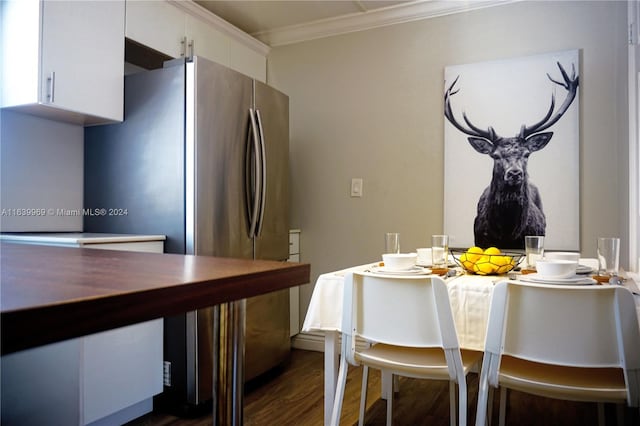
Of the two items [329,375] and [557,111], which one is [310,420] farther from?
[557,111]

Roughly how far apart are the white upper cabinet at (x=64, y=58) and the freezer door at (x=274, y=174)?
0.79m

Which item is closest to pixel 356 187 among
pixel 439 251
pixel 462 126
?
pixel 462 126

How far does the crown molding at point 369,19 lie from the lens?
9.70ft

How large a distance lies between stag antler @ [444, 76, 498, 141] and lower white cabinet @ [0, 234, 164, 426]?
2.01m

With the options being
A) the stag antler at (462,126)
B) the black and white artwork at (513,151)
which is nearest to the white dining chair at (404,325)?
the black and white artwork at (513,151)

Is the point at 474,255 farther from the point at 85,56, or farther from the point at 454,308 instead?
the point at 85,56

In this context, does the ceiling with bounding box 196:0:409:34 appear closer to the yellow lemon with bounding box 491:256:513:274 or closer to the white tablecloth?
the yellow lemon with bounding box 491:256:513:274

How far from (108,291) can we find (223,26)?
2.95 meters

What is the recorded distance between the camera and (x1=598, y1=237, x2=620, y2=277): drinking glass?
64.1 inches

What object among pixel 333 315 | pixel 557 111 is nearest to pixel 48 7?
pixel 333 315

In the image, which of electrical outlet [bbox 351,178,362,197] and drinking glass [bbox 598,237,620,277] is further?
electrical outlet [bbox 351,178,362,197]

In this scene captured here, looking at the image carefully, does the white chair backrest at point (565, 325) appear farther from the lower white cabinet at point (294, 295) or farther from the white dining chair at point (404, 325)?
the lower white cabinet at point (294, 295)

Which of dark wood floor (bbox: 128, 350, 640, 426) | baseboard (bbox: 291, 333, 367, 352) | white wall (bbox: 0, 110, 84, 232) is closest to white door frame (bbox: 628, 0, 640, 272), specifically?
dark wood floor (bbox: 128, 350, 640, 426)

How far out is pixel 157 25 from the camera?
258cm
